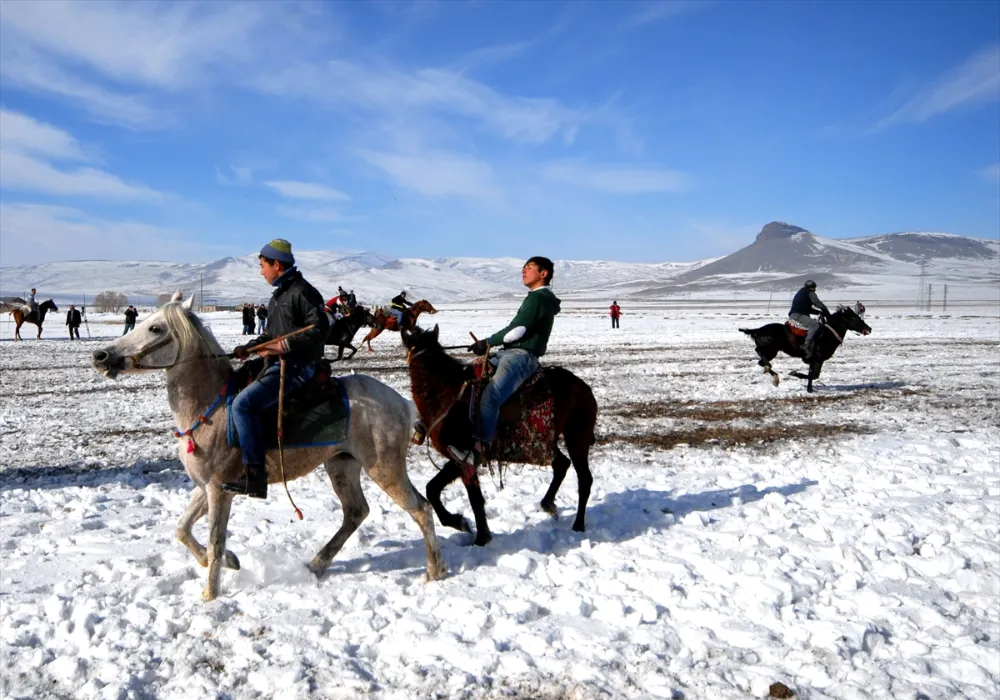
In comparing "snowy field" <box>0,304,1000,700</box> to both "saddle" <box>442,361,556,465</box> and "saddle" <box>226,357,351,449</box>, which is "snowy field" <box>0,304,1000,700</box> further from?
"saddle" <box>226,357,351,449</box>

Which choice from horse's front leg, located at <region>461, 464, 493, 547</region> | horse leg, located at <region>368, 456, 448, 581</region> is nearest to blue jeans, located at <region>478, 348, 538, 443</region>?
horse's front leg, located at <region>461, 464, 493, 547</region>

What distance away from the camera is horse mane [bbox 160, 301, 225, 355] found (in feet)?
16.0

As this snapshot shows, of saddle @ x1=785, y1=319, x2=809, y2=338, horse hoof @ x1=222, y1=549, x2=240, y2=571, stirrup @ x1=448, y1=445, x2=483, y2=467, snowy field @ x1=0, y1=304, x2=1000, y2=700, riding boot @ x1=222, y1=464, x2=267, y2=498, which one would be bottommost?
snowy field @ x1=0, y1=304, x2=1000, y2=700

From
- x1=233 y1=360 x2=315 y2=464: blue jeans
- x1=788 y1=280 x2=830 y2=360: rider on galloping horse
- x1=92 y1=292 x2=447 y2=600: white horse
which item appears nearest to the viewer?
x1=92 y1=292 x2=447 y2=600: white horse

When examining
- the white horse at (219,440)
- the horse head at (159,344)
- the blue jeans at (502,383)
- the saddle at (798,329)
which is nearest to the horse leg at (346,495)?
the white horse at (219,440)

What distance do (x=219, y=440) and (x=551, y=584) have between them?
8.72ft

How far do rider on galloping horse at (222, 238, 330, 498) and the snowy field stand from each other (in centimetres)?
88

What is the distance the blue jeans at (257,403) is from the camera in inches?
195

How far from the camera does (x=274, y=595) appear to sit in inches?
197

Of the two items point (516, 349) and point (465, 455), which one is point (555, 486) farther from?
point (516, 349)

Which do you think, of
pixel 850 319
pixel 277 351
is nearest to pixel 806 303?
pixel 850 319

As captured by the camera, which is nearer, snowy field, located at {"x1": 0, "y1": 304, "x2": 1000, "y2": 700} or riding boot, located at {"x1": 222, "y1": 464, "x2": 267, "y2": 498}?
snowy field, located at {"x1": 0, "y1": 304, "x2": 1000, "y2": 700}

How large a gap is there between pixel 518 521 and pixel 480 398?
151cm

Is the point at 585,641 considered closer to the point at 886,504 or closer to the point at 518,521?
the point at 518,521
